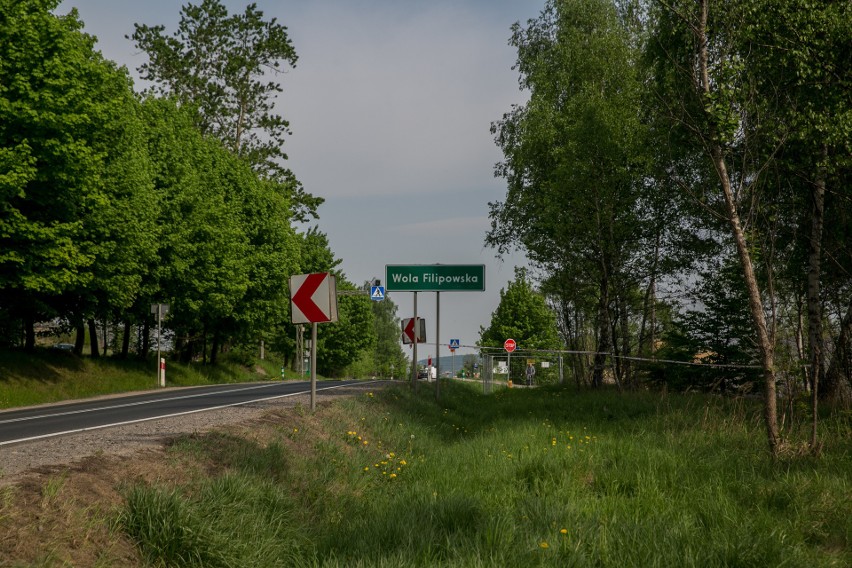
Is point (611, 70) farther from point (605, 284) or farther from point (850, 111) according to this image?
point (850, 111)

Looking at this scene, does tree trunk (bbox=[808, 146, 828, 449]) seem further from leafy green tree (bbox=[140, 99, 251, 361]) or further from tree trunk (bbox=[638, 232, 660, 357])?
leafy green tree (bbox=[140, 99, 251, 361])

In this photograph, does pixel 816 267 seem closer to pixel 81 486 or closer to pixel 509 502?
pixel 509 502

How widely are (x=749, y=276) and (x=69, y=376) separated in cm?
2252

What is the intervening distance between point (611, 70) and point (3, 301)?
22.6 meters

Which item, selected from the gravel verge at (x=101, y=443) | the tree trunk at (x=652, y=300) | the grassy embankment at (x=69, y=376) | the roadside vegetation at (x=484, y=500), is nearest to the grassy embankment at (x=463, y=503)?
the roadside vegetation at (x=484, y=500)

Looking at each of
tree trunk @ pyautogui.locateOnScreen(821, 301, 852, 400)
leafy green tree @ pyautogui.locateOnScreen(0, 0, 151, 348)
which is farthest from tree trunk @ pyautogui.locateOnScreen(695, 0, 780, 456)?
leafy green tree @ pyautogui.locateOnScreen(0, 0, 151, 348)

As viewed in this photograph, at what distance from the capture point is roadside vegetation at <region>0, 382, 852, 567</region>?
5.37 meters

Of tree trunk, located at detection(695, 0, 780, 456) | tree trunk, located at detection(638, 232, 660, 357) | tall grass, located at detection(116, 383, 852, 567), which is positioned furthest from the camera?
tree trunk, located at detection(638, 232, 660, 357)

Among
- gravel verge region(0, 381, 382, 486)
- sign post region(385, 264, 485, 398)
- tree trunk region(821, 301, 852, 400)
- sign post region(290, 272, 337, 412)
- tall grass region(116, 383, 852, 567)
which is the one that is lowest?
tall grass region(116, 383, 852, 567)

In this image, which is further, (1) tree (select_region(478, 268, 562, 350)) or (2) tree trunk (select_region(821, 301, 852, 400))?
(1) tree (select_region(478, 268, 562, 350))

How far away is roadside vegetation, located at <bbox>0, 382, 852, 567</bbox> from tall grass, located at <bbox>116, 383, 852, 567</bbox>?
2cm

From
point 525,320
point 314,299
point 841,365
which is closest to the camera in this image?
point 314,299

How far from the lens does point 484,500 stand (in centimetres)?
720

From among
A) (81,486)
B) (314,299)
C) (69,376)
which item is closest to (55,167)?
(69,376)
